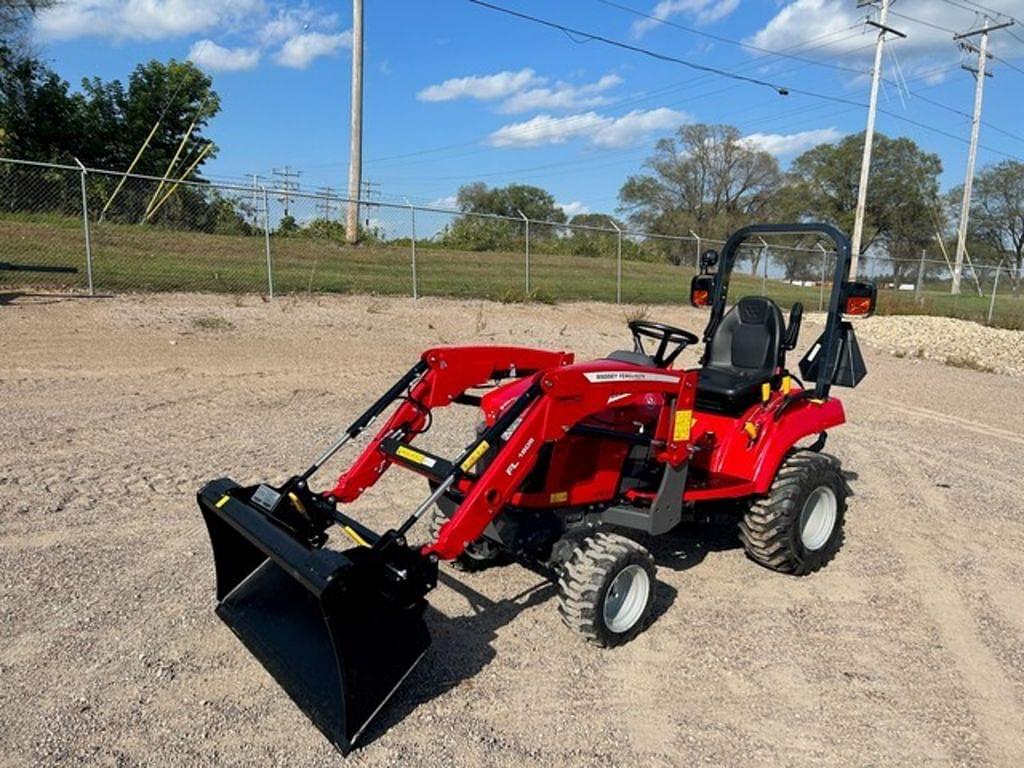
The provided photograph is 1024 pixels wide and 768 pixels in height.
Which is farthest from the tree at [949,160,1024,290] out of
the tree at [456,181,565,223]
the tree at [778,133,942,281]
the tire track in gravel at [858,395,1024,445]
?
the tire track in gravel at [858,395,1024,445]

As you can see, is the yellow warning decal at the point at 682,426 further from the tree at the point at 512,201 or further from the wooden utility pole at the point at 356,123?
the tree at the point at 512,201

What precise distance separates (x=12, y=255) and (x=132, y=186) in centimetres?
412

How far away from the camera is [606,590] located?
370cm

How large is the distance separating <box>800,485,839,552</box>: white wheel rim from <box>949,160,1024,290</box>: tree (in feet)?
238

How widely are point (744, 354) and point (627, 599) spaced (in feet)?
6.60

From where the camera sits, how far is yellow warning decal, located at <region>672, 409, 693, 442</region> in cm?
415

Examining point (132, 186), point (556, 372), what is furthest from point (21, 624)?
point (132, 186)

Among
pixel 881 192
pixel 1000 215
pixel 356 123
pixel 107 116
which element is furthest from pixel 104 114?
pixel 1000 215

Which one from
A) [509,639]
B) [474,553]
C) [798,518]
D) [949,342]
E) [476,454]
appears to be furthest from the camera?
[949,342]

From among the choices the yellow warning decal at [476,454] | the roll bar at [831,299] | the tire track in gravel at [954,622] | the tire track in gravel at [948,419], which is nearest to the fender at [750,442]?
the roll bar at [831,299]

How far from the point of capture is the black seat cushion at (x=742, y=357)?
15.9 ft

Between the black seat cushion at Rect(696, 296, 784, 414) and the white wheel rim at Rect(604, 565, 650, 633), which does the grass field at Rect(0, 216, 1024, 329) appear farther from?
the white wheel rim at Rect(604, 565, 650, 633)

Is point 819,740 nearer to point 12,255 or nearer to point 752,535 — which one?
point 752,535

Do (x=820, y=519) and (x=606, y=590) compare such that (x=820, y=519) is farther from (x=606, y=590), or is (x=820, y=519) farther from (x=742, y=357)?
(x=606, y=590)
